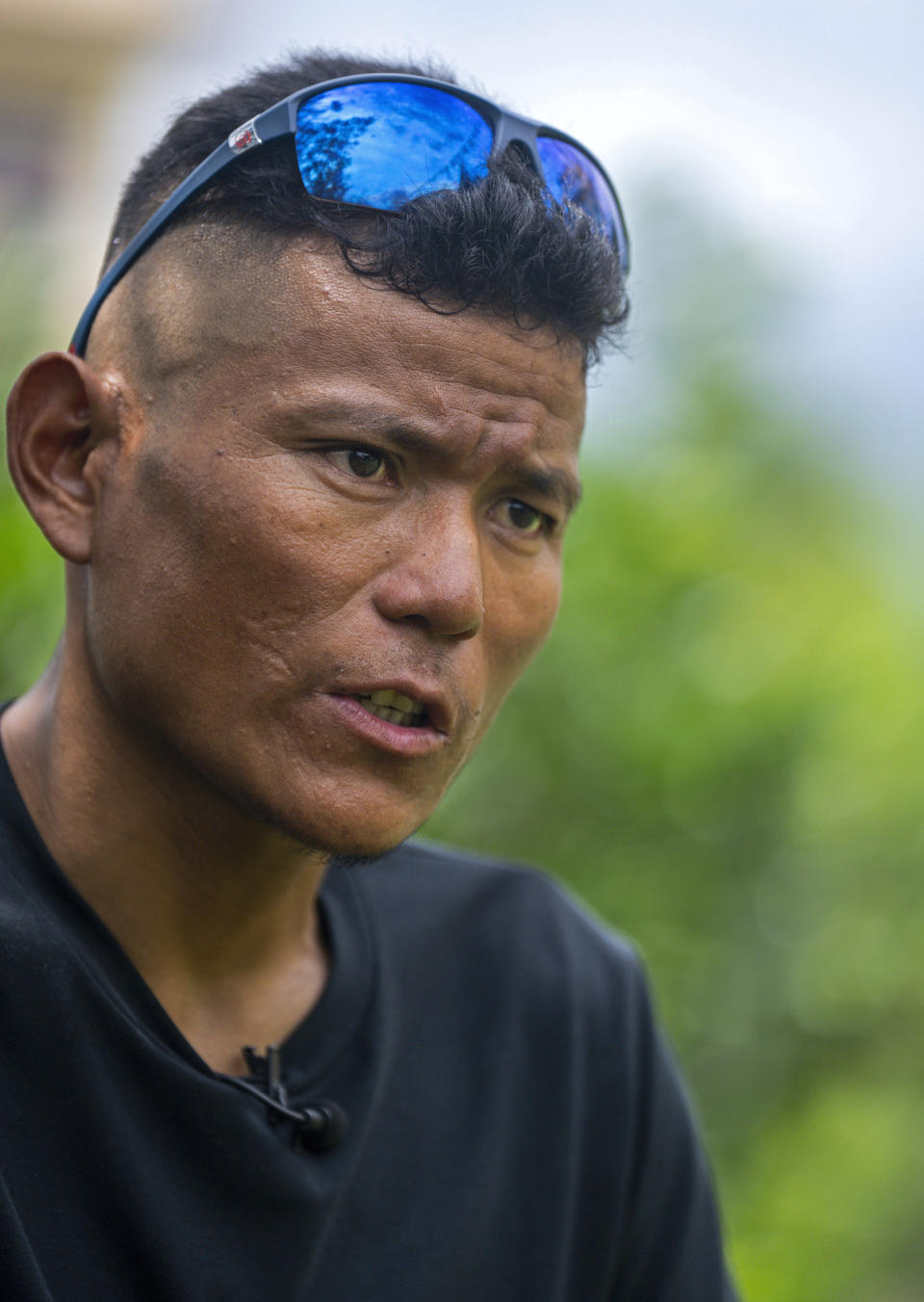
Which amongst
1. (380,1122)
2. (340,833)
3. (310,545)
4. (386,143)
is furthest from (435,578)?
(380,1122)

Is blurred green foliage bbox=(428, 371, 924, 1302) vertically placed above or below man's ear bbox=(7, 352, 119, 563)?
below

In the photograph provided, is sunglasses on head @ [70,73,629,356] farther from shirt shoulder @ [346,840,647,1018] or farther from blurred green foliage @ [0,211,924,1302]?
blurred green foliage @ [0,211,924,1302]

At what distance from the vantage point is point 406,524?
1947mm

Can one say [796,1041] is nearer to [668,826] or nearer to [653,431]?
[668,826]

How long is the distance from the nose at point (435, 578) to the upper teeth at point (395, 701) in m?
0.10

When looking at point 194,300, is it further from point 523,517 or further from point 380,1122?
point 380,1122

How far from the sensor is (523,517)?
7.07 feet

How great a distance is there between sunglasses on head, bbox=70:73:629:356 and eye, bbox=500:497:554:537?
0.47 metres

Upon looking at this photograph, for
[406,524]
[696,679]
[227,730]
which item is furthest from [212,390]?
[696,679]

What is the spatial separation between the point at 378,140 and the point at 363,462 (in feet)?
1.58

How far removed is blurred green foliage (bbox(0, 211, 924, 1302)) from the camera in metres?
4.14

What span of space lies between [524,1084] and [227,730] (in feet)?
3.05

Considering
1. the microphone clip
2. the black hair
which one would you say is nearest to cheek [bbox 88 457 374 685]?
the black hair

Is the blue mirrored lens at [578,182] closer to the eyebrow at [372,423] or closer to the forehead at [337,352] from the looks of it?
the forehead at [337,352]
